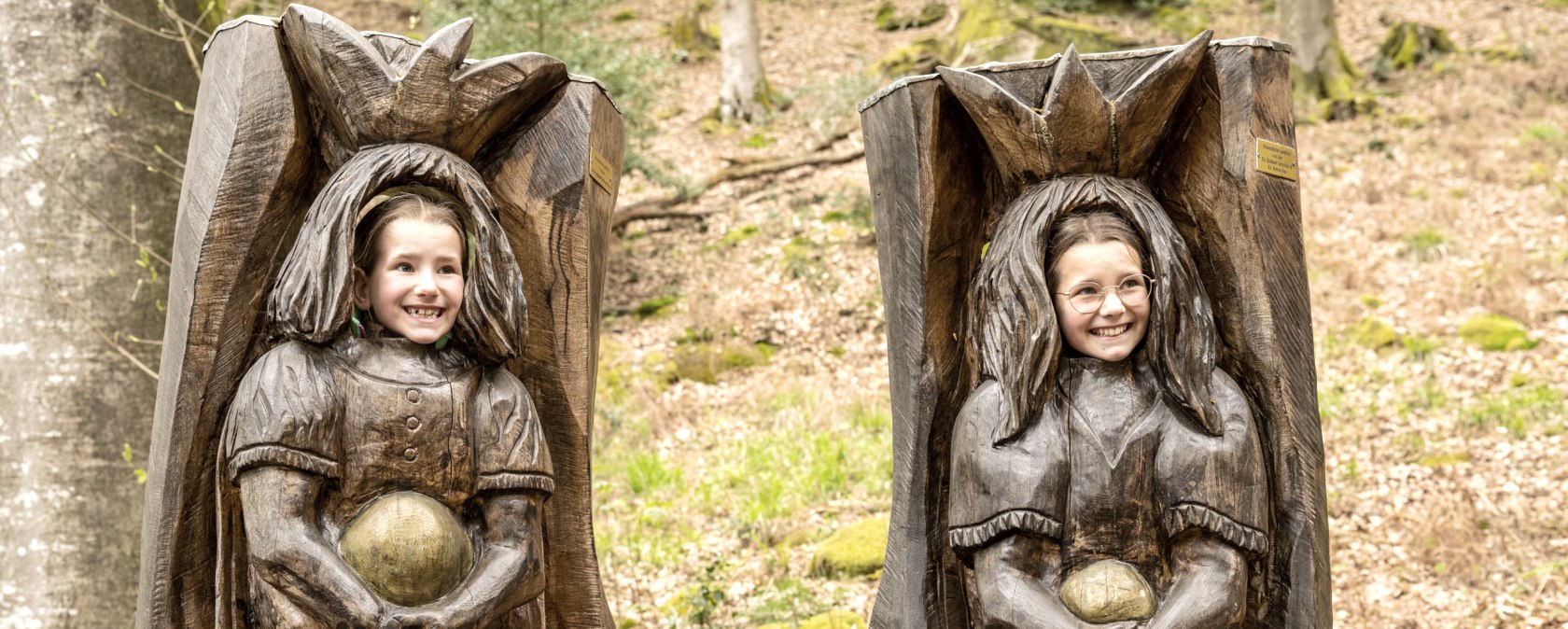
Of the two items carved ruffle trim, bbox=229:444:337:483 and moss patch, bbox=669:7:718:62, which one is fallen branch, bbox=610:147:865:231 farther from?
carved ruffle trim, bbox=229:444:337:483

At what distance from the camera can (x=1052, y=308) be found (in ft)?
11.2

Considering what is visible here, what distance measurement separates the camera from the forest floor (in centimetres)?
616

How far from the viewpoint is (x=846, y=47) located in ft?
59.5

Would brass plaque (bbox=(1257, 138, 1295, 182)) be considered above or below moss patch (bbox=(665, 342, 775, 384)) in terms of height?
below

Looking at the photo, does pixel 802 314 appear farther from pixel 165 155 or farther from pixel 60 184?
pixel 60 184

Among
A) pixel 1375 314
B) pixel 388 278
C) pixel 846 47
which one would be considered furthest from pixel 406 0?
pixel 388 278

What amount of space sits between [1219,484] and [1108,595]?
15.0 inches

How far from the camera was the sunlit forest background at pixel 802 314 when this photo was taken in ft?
15.8

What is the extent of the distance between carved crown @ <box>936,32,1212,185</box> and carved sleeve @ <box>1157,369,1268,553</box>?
2.36ft

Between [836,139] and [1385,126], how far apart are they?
5.24 metres

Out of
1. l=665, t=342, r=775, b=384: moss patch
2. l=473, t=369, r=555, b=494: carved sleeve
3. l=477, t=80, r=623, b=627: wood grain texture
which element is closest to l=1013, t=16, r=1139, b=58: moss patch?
l=665, t=342, r=775, b=384: moss patch

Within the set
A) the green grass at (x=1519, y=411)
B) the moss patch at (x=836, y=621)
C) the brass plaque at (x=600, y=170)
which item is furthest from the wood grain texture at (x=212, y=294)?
the green grass at (x=1519, y=411)

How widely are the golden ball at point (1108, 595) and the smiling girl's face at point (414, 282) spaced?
5.37ft

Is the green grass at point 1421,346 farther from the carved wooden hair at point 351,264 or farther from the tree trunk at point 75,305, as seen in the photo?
the tree trunk at point 75,305
